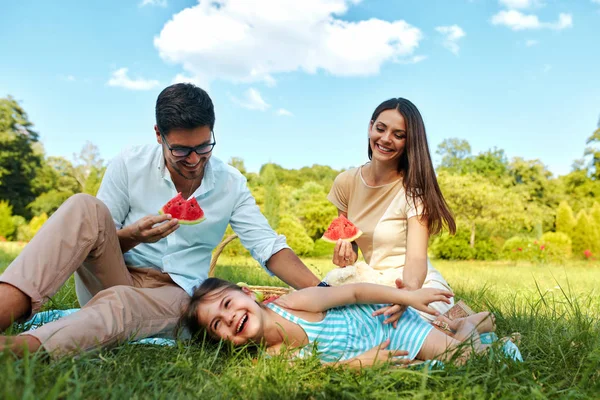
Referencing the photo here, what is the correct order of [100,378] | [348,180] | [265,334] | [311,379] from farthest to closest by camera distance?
[348,180], [265,334], [311,379], [100,378]

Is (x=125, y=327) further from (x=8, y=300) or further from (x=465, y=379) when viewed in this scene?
(x=465, y=379)

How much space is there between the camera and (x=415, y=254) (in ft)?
11.5

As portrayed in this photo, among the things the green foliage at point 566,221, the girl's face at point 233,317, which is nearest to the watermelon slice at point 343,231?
the girl's face at point 233,317

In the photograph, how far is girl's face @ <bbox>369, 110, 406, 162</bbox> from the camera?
3.75 metres

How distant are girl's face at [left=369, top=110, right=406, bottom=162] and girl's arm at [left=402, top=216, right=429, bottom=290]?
0.54m

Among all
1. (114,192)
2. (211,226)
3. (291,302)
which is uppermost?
(114,192)

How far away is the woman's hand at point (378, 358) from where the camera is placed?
2.56m

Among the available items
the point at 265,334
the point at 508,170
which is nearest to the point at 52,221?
the point at 265,334

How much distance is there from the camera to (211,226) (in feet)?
12.4

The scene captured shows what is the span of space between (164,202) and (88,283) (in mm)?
789

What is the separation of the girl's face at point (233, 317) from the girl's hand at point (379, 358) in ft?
1.97

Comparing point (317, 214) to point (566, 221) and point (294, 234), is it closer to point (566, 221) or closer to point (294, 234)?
point (294, 234)

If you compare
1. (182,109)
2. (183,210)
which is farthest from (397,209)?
(182,109)

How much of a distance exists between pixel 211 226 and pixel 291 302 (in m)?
1.06
